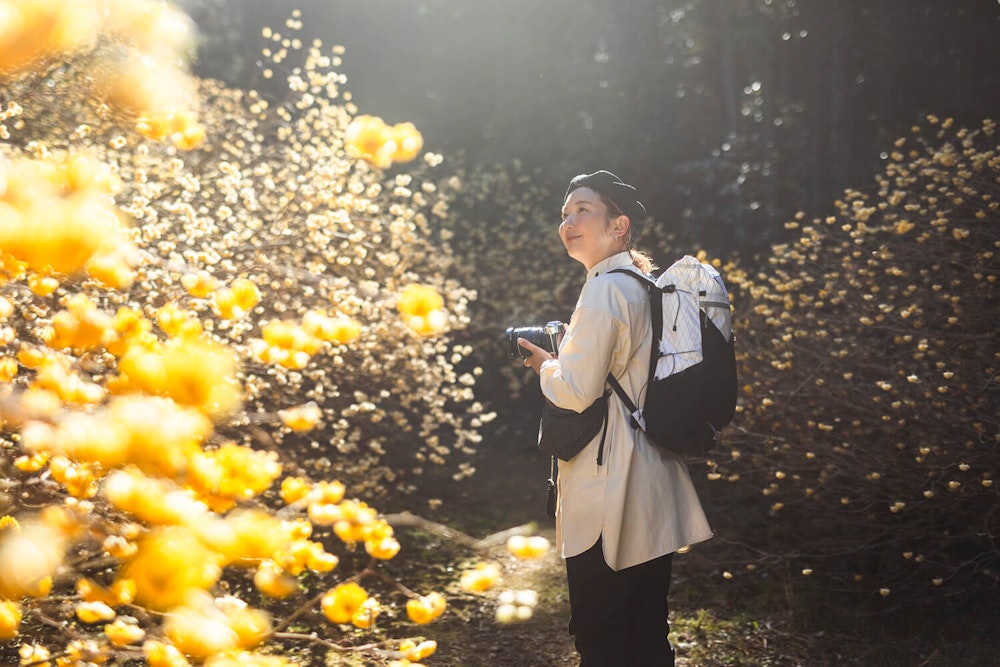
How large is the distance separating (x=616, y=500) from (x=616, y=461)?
3.8 inches

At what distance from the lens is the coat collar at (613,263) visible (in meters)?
2.11

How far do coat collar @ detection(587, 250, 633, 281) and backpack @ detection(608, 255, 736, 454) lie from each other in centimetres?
5

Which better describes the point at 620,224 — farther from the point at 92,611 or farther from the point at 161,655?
the point at 92,611

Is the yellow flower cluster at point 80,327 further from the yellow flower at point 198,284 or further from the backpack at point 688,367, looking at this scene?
the backpack at point 688,367

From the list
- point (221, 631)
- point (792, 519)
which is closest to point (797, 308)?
point (792, 519)

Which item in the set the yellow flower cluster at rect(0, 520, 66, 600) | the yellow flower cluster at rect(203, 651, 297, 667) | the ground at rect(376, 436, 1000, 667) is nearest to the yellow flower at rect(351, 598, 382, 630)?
the yellow flower cluster at rect(203, 651, 297, 667)

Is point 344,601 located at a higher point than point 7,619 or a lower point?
higher

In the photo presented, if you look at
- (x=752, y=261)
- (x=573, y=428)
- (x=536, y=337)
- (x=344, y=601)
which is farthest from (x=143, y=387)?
(x=752, y=261)

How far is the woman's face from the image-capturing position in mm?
2148

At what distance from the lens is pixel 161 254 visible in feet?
10.6

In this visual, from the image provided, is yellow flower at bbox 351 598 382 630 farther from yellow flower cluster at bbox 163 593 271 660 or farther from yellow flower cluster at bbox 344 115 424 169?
yellow flower cluster at bbox 344 115 424 169

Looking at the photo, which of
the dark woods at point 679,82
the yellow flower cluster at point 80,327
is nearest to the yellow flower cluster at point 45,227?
the yellow flower cluster at point 80,327

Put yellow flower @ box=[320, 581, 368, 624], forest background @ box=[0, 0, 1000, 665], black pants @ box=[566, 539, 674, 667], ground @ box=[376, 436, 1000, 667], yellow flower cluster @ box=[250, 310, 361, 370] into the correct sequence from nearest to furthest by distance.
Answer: yellow flower @ box=[320, 581, 368, 624], yellow flower cluster @ box=[250, 310, 361, 370], black pants @ box=[566, 539, 674, 667], ground @ box=[376, 436, 1000, 667], forest background @ box=[0, 0, 1000, 665]

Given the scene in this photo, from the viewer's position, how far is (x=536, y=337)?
88.8 inches
